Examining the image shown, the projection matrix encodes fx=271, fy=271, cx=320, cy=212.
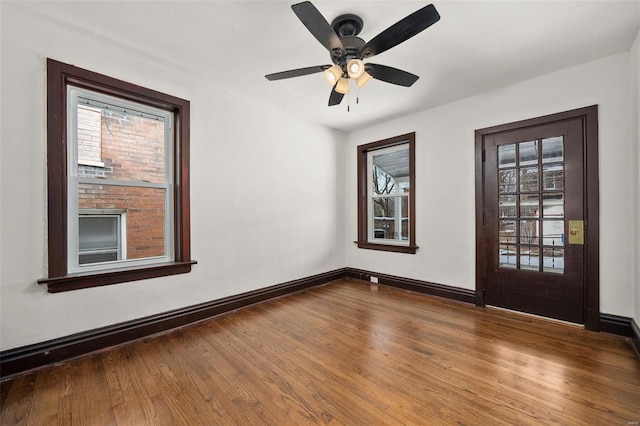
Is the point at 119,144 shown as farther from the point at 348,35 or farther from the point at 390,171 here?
the point at 390,171

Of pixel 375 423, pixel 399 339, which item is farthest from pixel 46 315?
pixel 399 339

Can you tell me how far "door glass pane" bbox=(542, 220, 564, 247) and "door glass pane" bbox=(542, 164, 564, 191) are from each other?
36 centimetres

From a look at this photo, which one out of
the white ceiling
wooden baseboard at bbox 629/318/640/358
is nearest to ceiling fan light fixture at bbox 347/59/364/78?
the white ceiling

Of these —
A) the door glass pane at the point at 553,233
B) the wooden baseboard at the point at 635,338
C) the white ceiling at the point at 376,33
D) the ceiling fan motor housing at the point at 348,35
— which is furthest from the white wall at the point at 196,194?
the wooden baseboard at the point at 635,338

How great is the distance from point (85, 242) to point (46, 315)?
61cm

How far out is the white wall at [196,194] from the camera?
6.45 ft

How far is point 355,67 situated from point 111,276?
2656mm

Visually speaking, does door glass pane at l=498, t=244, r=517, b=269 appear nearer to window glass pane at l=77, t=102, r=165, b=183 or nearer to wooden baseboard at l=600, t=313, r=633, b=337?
wooden baseboard at l=600, t=313, r=633, b=337

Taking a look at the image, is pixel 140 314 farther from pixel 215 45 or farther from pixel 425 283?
pixel 425 283

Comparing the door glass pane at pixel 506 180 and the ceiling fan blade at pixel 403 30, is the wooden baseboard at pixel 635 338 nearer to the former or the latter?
the door glass pane at pixel 506 180

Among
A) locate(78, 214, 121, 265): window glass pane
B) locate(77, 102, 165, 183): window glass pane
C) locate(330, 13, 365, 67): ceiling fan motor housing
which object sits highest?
locate(330, 13, 365, 67): ceiling fan motor housing

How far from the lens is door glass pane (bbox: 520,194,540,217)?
295 centimetres

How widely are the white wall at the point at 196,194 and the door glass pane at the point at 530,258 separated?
2581 mm

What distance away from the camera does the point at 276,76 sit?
225 centimetres
